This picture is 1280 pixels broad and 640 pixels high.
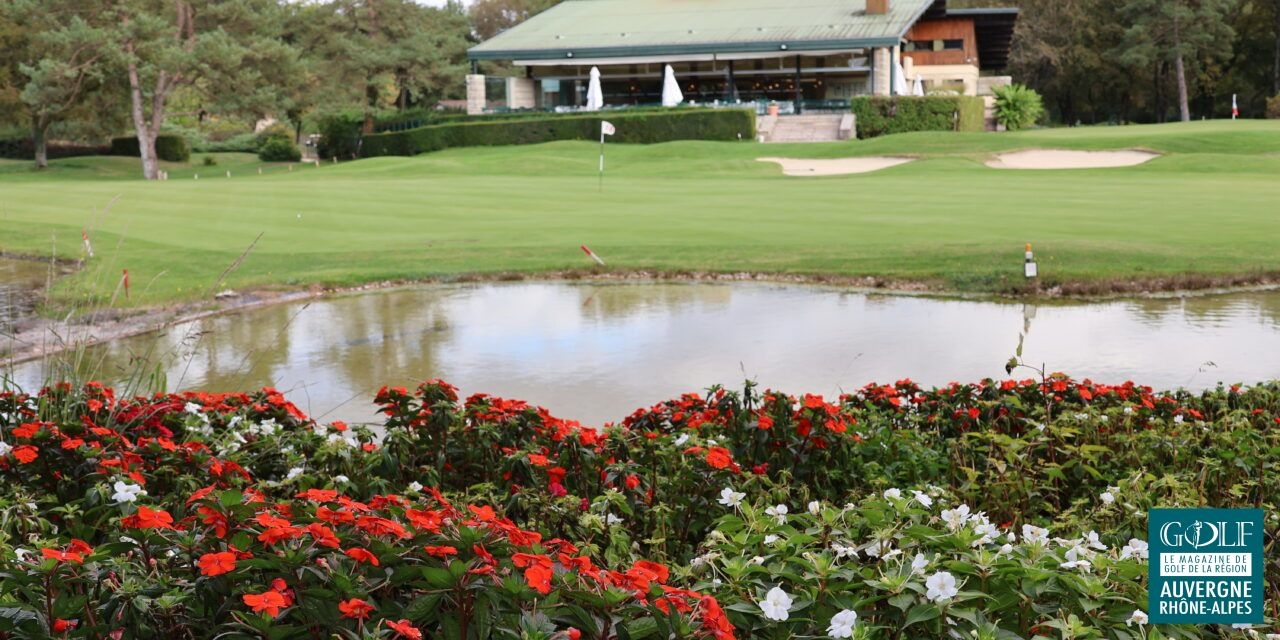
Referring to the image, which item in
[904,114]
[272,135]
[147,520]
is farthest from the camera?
[272,135]

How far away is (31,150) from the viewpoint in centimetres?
6250

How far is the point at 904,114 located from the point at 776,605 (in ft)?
153

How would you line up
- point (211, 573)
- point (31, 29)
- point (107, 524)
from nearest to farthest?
point (211, 573) < point (107, 524) < point (31, 29)

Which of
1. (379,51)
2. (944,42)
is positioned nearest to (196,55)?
(379,51)

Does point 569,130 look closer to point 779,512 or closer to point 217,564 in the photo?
point 779,512

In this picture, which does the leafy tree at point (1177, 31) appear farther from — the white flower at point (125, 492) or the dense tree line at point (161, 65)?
the white flower at point (125, 492)

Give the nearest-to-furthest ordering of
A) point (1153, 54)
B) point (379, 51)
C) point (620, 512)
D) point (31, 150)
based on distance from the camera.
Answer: point (620, 512) → point (31, 150) → point (1153, 54) → point (379, 51)

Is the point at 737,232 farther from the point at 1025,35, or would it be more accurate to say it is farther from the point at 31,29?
the point at 1025,35

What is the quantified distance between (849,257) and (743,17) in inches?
1773

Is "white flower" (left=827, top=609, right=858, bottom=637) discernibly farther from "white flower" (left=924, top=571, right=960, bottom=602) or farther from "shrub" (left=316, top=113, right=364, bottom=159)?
"shrub" (left=316, top=113, right=364, bottom=159)

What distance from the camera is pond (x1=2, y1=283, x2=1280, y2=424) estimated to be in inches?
405

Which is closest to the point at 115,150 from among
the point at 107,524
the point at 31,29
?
the point at 31,29

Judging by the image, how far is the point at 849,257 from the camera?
17438mm

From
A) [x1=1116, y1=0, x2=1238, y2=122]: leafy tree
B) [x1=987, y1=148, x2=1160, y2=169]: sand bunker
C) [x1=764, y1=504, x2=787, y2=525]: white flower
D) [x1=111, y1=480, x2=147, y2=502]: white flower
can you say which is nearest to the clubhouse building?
[x1=1116, y1=0, x2=1238, y2=122]: leafy tree
